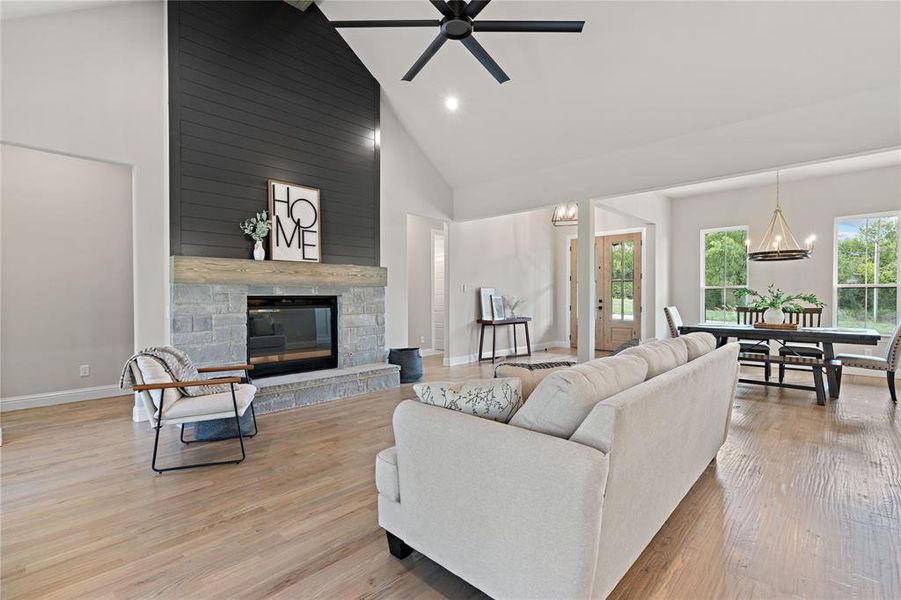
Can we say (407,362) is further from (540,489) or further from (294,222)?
(540,489)

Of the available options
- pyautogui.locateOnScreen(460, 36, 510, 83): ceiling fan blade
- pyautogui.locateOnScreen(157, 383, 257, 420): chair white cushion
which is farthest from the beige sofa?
pyautogui.locateOnScreen(460, 36, 510, 83): ceiling fan blade

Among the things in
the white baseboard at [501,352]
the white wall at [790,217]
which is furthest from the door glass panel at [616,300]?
the white baseboard at [501,352]

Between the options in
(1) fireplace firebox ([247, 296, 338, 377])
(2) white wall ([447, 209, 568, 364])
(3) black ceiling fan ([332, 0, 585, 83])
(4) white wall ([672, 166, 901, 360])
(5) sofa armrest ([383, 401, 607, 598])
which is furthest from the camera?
(2) white wall ([447, 209, 568, 364])

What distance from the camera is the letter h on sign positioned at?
451cm

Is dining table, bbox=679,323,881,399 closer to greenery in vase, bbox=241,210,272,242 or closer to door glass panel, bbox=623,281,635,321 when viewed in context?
door glass panel, bbox=623,281,635,321

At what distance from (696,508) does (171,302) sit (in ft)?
14.5

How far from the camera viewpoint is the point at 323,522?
217 cm

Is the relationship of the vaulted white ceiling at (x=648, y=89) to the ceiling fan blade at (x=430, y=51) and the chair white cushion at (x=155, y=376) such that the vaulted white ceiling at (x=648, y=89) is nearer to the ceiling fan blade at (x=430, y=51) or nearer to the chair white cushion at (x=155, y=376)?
the ceiling fan blade at (x=430, y=51)

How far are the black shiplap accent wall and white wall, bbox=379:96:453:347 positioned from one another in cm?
28

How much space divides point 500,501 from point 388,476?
62cm

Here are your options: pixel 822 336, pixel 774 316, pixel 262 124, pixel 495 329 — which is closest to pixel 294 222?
pixel 262 124

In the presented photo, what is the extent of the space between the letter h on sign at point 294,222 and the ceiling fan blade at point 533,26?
2.60 meters

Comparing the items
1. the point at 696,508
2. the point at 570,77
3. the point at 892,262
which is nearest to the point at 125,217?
the point at 570,77

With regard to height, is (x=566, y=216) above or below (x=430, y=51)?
below
